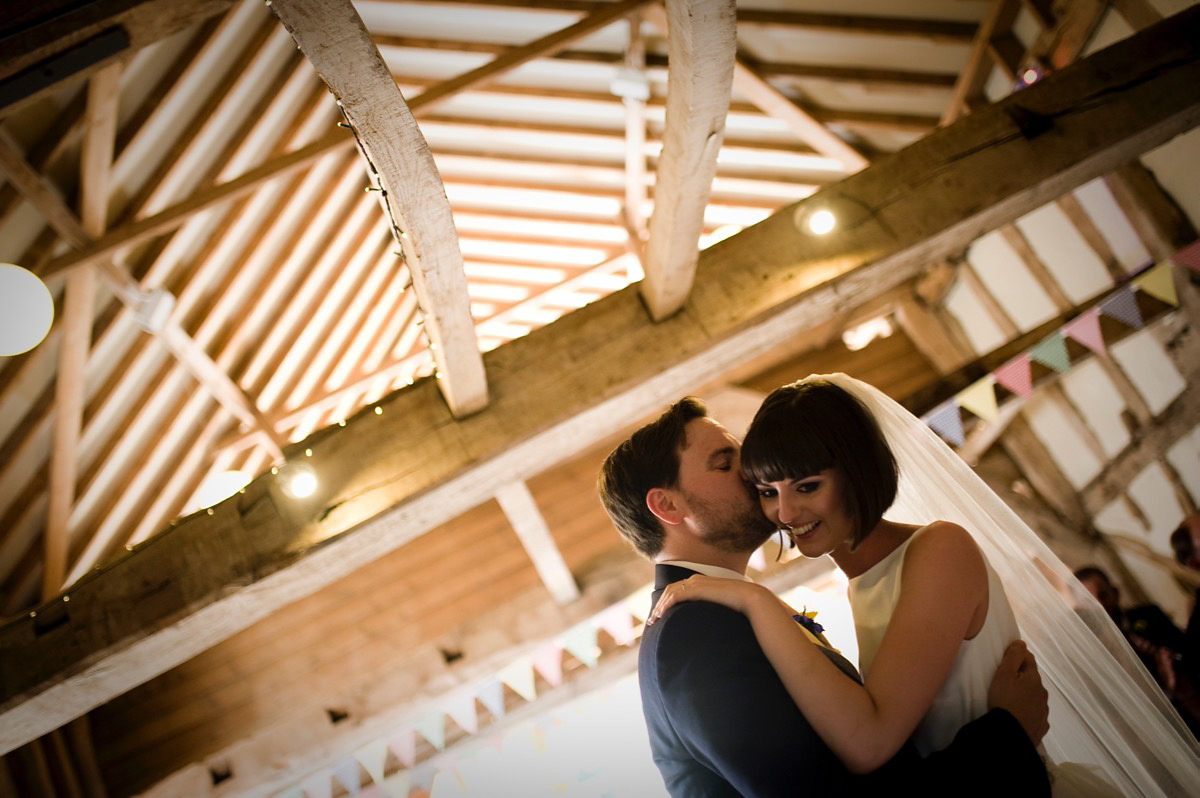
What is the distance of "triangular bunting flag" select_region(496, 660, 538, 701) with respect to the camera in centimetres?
460

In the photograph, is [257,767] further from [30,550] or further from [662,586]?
[662,586]

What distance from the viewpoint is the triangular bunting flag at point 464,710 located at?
14.9ft

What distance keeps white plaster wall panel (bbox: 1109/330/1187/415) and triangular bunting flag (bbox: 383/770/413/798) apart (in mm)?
5096

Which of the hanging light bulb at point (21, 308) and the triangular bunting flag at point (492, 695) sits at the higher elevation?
the hanging light bulb at point (21, 308)

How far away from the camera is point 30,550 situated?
4.50 meters

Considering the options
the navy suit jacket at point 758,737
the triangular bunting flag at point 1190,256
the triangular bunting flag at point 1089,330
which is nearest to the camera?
the navy suit jacket at point 758,737

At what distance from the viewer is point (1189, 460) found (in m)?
4.60

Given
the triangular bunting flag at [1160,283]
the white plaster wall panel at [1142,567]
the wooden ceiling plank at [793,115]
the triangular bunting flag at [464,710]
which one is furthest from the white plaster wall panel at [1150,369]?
the triangular bunting flag at [464,710]

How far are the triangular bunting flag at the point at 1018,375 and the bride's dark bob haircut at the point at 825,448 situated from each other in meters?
1.93

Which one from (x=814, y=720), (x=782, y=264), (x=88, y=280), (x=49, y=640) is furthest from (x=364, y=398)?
(x=814, y=720)

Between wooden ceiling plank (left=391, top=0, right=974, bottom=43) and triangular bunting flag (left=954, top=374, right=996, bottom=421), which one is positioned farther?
wooden ceiling plank (left=391, top=0, right=974, bottom=43)

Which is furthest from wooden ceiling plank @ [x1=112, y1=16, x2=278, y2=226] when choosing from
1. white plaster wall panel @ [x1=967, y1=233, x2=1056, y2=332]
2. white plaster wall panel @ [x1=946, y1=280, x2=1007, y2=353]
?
white plaster wall panel @ [x1=946, y1=280, x2=1007, y2=353]

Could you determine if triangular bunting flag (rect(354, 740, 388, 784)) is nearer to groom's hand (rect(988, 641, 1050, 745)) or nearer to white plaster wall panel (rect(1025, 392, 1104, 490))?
groom's hand (rect(988, 641, 1050, 745))

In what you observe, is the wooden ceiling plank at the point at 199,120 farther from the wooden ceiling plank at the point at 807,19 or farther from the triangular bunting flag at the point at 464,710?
the triangular bunting flag at the point at 464,710
